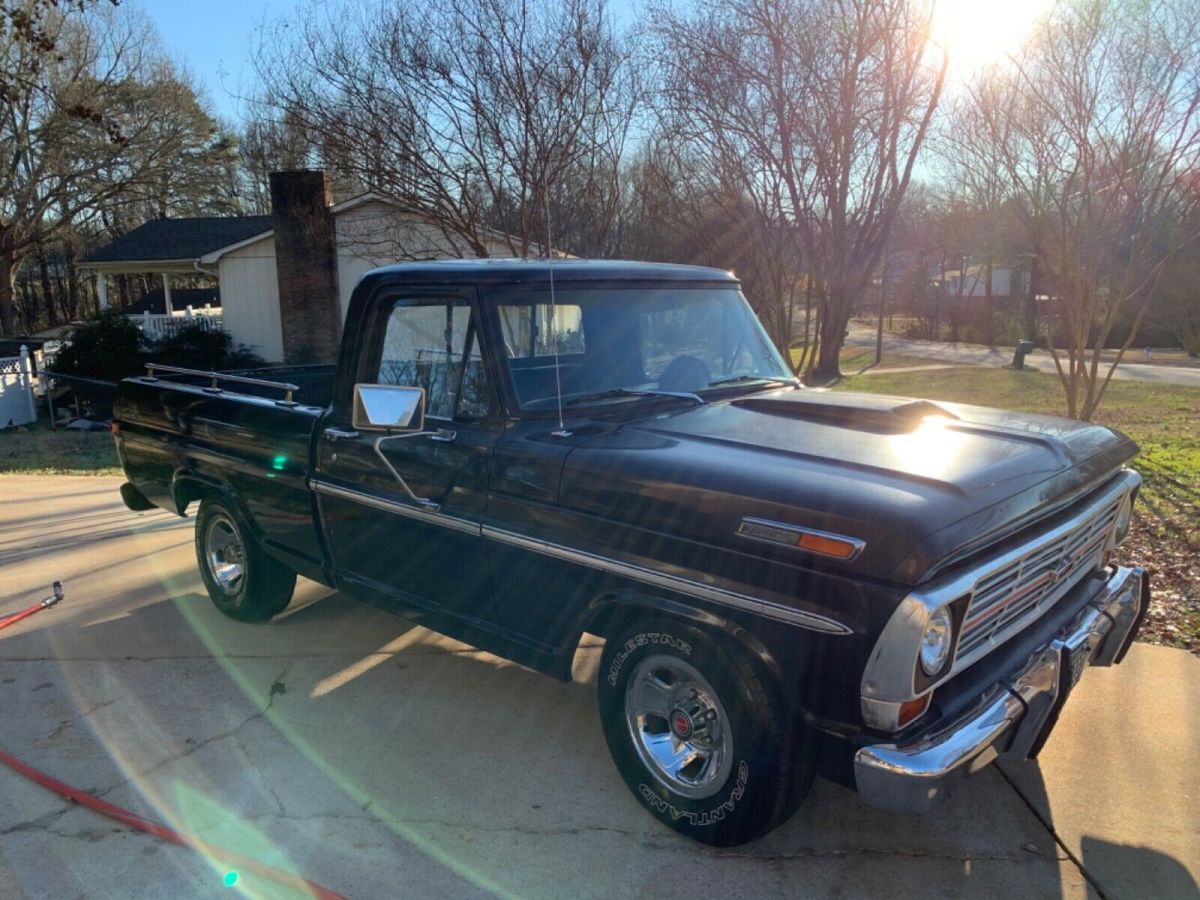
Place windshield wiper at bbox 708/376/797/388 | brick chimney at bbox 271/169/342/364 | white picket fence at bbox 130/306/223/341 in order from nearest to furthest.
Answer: windshield wiper at bbox 708/376/797/388, brick chimney at bbox 271/169/342/364, white picket fence at bbox 130/306/223/341

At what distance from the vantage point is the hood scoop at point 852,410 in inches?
139

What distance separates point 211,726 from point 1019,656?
10.9 ft

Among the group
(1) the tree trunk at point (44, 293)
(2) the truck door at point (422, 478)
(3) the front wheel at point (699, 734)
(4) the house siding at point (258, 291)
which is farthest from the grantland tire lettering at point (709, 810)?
(1) the tree trunk at point (44, 293)

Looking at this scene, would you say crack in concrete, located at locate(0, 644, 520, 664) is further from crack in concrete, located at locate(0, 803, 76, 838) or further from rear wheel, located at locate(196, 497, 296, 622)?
crack in concrete, located at locate(0, 803, 76, 838)

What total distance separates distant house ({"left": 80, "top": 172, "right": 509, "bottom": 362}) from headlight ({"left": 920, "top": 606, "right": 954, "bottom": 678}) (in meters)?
15.0

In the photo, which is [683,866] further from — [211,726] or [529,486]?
[211,726]

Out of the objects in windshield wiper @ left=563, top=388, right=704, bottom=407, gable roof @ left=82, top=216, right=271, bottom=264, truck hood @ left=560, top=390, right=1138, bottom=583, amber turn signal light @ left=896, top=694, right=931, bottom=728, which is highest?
gable roof @ left=82, top=216, right=271, bottom=264

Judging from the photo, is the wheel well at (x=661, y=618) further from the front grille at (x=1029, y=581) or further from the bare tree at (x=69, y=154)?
the bare tree at (x=69, y=154)

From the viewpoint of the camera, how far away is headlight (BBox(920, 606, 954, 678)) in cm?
252

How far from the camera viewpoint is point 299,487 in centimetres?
442

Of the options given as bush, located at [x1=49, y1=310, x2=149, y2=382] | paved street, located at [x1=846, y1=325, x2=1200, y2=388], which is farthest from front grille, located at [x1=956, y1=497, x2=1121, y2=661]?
bush, located at [x1=49, y1=310, x2=149, y2=382]

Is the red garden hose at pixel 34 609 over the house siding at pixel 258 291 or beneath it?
beneath

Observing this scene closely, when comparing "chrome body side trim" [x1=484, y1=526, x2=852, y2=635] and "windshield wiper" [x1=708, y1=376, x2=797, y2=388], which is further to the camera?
"windshield wiper" [x1=708, y1=376, x2=797, y2=388]

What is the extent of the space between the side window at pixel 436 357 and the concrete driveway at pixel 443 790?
1.44 meters
